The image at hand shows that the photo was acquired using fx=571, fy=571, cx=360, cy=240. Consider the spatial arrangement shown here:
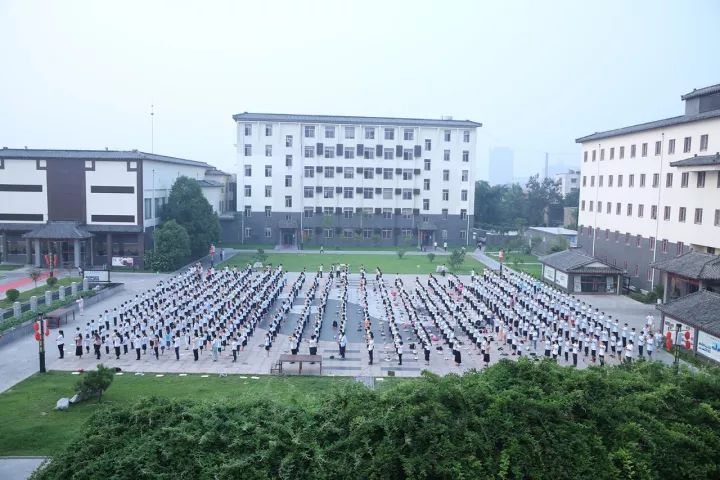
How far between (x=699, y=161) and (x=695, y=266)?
4.65 metres

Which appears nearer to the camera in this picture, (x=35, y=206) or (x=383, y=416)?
(x=383, y=416)

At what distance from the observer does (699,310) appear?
18.8 metres

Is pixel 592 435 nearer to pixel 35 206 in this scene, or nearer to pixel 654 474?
pixel 654 474

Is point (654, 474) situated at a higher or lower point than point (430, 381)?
lower

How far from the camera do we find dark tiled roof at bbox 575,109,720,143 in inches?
998

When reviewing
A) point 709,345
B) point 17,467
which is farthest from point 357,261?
point 17,467

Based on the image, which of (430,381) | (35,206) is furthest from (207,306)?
(35,206)

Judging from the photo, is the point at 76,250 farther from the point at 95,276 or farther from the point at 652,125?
the point at 652,125

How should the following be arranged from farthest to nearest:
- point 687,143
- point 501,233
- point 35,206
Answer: point 501,233
point 35,206
point 687,143

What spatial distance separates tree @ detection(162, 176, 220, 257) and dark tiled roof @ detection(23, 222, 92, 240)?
5.38 m

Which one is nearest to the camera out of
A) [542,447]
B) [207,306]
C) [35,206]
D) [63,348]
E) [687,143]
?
[542,447]

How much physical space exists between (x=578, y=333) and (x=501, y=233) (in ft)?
113

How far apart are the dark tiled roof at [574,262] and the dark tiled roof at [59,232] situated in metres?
26.9

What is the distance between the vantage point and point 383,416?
764 cm
